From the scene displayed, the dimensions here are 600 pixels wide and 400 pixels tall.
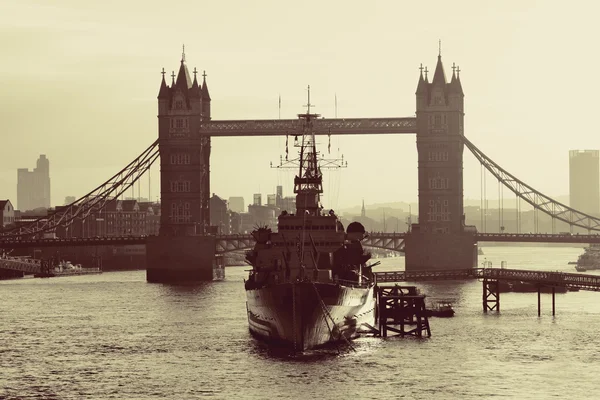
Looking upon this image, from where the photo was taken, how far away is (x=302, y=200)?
110m

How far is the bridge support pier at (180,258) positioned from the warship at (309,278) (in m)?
78.6

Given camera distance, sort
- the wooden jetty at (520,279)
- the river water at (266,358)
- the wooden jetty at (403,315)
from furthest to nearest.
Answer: the wooden jetty at (520,279) → the wooden jetty at (403,315) → the river water at (266,358)

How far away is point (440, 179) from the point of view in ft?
641

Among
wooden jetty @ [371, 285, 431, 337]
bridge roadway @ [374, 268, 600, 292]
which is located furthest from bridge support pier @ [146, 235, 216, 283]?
wooden jetty @ [371, 285, 431, 337]

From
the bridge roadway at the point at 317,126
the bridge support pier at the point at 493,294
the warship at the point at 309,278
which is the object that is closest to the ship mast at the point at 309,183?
the warship at the point at 309,278

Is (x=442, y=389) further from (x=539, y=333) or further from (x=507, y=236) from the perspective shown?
(x=507, y=236)

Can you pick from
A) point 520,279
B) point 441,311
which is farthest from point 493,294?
point 441,311

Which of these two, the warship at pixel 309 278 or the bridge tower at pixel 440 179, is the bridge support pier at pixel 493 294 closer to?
the warship at pixel 309 278

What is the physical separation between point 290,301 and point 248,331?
19177mm

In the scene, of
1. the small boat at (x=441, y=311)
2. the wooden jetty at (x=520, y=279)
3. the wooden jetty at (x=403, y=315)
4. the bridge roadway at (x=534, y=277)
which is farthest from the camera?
the small boat at (x=441, y=311)

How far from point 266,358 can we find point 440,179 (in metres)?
105

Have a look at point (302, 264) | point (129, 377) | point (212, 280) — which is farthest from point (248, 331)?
point (212, 280)

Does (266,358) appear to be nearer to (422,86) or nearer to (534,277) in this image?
(534,277)

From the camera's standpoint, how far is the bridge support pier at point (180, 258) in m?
192
